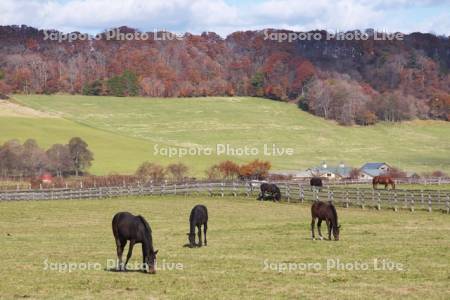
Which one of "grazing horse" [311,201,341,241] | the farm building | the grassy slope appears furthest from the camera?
the grassy slope

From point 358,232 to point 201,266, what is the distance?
10.3 meters

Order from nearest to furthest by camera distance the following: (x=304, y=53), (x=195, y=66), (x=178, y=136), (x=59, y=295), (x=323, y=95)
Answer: (x=59, y=295) → (x=178, y=136) → (x=323, y=95) → (x=195, y=66) → (x=304, y=53)

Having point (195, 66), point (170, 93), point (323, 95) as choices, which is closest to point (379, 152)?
→ point (323, 95)

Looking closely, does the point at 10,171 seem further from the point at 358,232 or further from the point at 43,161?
the point at 358,232

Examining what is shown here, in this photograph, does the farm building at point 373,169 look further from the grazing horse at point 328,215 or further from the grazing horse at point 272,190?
the grazing horse at point 328,215

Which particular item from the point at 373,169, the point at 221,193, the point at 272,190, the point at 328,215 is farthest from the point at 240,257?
the point at 373,169

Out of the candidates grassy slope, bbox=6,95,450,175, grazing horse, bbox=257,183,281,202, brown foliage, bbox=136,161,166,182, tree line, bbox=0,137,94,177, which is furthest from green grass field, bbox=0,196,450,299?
grassy slope, bbox=6,95,450,175

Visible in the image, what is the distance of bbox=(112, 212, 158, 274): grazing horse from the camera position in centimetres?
1795

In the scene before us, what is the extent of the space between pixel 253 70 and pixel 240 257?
14049cm

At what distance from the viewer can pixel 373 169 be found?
96188 mm

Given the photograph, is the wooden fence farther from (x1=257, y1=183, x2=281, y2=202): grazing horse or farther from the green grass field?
the green grass field

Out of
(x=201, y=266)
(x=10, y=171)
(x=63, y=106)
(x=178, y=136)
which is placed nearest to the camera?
(x=201, y=266)

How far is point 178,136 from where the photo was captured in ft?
369

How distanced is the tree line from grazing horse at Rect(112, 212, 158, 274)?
63.3 m
